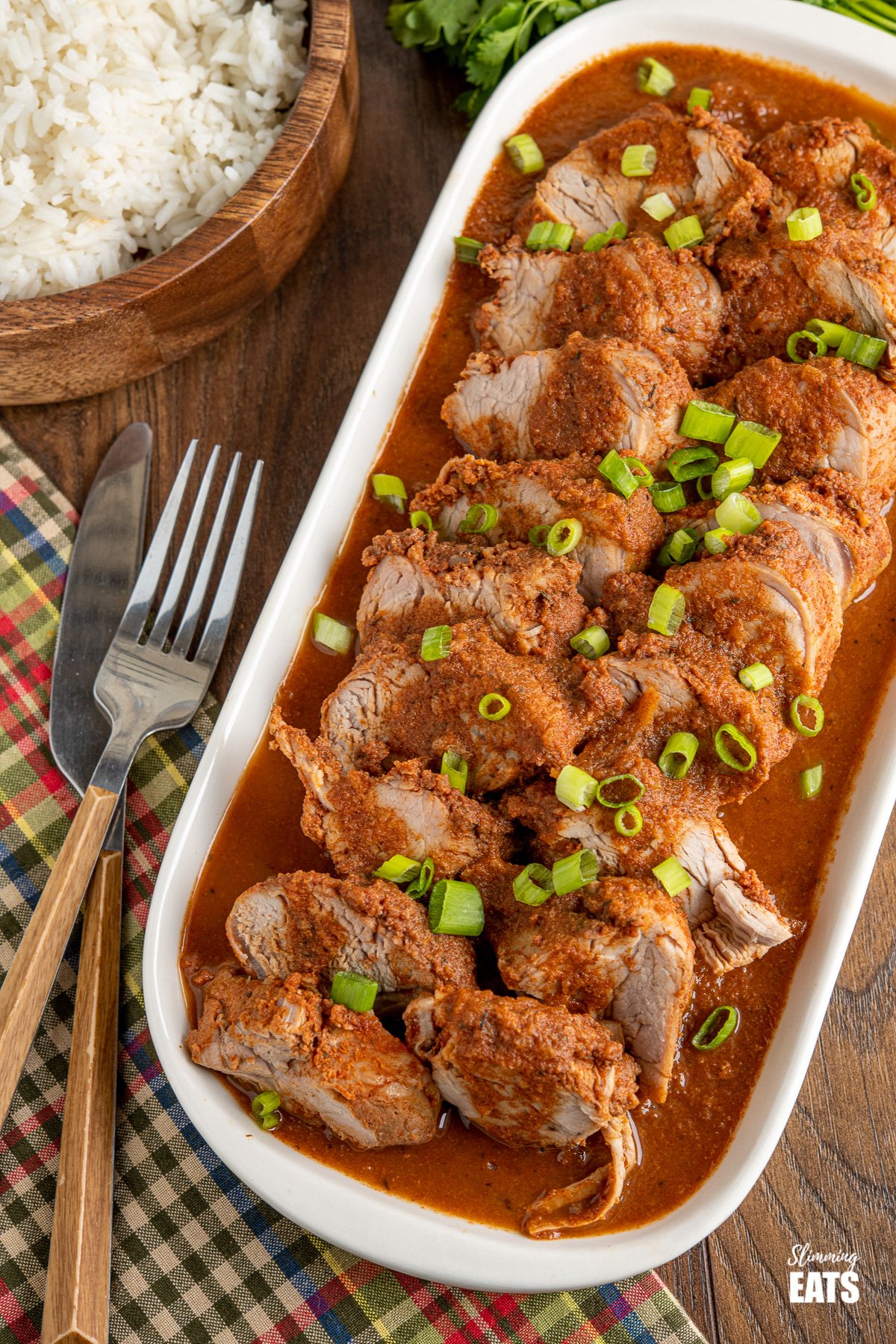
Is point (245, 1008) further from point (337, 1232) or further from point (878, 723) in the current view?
point (878, 723)

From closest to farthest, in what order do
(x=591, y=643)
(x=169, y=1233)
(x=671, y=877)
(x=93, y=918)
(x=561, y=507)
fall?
1. (x=671, y=877)
2. (x=591, y=643)
3. (x=561, y=507)
4. (x=169, y=1233)
5. (x=93, y=918)

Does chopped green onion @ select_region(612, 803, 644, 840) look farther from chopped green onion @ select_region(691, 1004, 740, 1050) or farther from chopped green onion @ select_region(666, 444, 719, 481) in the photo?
chopped green onion @ select_region(666, 444, 719, 481)

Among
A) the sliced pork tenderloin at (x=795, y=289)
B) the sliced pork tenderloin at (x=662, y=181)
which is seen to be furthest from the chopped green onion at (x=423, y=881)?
the sliced pork tenderloin at (x=662, y=181)

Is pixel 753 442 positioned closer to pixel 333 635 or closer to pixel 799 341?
pixel 799 341

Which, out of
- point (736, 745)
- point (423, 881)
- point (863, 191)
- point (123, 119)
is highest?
point (123, 119)

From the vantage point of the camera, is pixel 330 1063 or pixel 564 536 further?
pixel 564 536

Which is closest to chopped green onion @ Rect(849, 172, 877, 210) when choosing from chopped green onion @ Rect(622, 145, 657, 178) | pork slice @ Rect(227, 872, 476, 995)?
chopped green onion @ Rect(622, 145, 657, 178)

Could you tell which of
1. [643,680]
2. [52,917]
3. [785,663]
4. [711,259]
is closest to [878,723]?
[785,663]

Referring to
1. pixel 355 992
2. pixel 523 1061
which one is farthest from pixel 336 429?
pixel 523 1061
